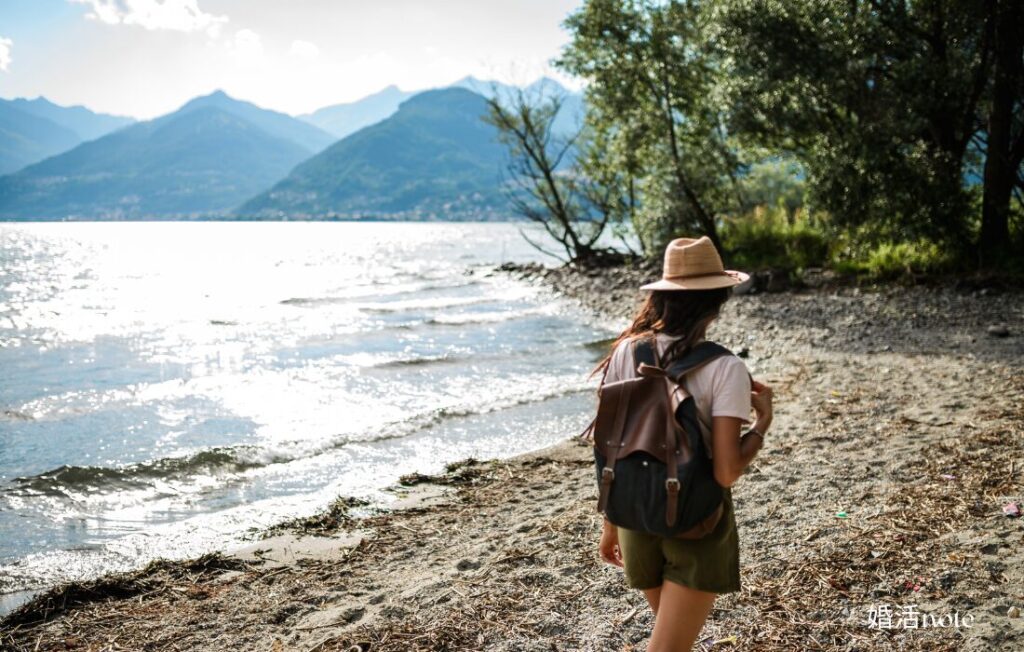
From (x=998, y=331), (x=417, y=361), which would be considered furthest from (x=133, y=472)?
(x=998, y=331)

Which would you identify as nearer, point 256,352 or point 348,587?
point 348,587

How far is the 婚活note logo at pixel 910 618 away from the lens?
4082 millimetres

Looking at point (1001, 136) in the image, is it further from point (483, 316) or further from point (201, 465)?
point (201, 465)

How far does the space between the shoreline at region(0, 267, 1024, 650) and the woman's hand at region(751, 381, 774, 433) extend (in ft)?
6.53

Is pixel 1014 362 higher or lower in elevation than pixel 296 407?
higher

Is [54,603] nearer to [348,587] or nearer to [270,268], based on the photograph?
[348,587]

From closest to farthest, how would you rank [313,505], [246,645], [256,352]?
1. [246,645]
2. [313,505]
3. [256,352]

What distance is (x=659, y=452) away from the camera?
2631mm

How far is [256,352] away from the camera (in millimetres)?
21078

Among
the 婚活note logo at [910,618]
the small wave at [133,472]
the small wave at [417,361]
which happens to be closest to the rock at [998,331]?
the 婚活note logo at [910,618]

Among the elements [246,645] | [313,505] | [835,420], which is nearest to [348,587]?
[246,645]

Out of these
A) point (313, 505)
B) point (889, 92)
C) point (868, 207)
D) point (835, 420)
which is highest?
point (889, 92)

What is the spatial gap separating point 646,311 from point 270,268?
60484 millimetres

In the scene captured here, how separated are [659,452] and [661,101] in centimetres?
2575
